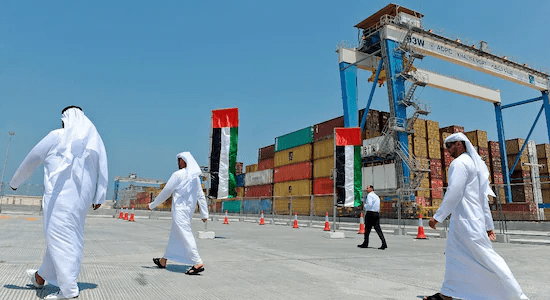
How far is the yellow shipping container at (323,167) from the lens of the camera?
29777mm

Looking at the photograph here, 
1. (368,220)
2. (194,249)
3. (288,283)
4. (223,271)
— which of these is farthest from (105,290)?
(368,220)

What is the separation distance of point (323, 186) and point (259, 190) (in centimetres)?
1231

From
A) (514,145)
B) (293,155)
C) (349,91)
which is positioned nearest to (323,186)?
(293,155)

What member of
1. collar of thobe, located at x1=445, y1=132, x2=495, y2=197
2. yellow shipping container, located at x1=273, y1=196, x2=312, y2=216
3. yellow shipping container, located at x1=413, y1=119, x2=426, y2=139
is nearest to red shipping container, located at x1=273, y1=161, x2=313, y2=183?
yellow shipping container, located at x1=273, y1=196, x2=312, y2=216

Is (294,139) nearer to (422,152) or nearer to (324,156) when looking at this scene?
(324,156)

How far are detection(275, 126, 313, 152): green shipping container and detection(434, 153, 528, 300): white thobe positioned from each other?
29.9m

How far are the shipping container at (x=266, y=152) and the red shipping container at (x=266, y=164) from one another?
52 cm

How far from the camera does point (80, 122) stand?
354cm

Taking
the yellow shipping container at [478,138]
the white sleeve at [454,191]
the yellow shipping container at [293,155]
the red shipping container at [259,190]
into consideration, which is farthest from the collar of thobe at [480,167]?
the red shipping container at [259,190]

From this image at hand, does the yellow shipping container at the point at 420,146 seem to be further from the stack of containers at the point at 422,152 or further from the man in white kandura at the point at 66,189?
the man in white kandura at the point at 66,189

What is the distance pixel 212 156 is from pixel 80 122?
6662mm

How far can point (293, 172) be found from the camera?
1361 inches

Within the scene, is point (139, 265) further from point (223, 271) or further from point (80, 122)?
Answer: point (80, 122)

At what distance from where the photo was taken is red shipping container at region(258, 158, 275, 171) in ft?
131
